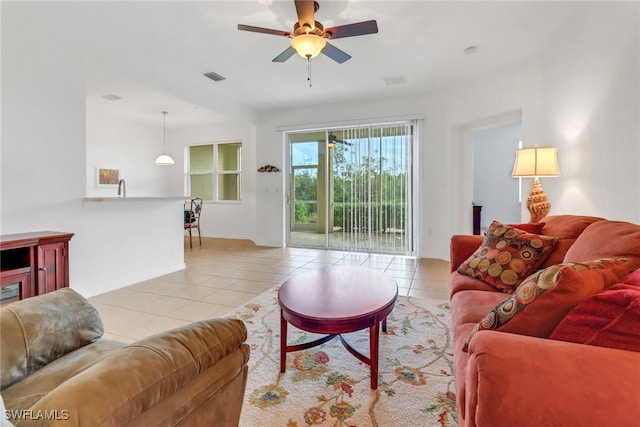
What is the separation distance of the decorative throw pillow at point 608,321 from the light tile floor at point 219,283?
7.95ft

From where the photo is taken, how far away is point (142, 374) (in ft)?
2.34

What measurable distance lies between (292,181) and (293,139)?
2.80 ft

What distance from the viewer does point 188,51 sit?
11.2 ft

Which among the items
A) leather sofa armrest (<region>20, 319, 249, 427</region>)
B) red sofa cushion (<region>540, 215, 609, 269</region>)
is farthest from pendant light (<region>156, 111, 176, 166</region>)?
red sofa cushion (<region>540, 215, 609, 269</region>)

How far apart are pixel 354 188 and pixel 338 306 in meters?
3.92

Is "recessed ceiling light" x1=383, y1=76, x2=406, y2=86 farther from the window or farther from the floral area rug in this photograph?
the window

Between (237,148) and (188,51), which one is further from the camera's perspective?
(237,148)

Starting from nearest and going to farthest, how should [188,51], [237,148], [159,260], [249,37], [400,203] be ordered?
1. [249,37]
2. [188,51]
3. [159,260]
4. [400,203]
5. [237,148]

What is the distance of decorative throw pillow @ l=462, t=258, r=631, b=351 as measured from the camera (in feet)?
3.04

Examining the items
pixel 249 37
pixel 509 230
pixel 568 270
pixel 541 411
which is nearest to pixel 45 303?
pixel 541 411

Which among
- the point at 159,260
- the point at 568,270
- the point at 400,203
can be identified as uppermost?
the point at 400,203

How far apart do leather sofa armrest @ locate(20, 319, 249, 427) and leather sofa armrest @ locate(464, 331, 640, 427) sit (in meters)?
0.73

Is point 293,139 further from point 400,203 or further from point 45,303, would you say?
point 45,303

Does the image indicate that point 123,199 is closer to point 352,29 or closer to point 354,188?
point 352,29
